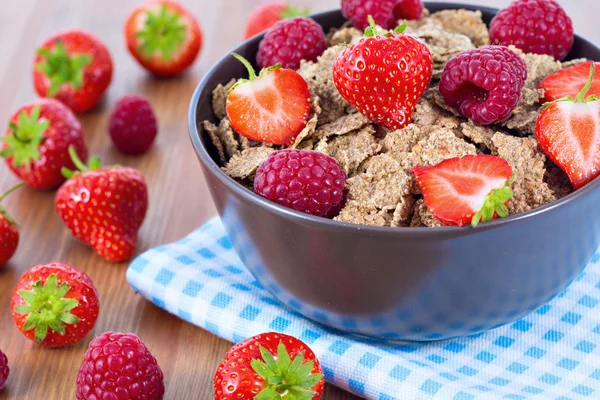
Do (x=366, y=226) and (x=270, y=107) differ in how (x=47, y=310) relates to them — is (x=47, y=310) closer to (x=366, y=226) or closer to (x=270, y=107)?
(x=270, y=107)

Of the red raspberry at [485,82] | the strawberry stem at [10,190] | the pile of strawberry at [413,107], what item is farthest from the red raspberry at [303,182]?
the strawberry stem at [10,190]

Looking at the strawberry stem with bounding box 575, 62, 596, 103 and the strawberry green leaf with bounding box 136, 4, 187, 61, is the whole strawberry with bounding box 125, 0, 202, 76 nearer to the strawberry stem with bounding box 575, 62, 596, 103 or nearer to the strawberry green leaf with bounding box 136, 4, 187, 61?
the strawberry green leaf with bounding box 136, 4, 187, 61

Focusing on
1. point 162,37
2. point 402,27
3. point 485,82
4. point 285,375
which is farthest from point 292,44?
point 162,37

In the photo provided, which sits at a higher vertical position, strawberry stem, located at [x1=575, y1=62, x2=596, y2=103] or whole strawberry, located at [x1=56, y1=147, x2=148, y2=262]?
strawberry stem, located at [x1=575, y1=62, x2=596, y2=103]

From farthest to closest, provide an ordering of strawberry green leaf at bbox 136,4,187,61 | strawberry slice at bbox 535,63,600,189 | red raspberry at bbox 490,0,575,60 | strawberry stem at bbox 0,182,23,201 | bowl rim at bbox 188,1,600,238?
strawberry green leaf at bbox 136,4,187,61 < strawberry stem at bbox 0,182,23,201 < red raspberry at bbox 490,0,575,60 < strawberry slice at bbox 535,63,600,189 < bowl rim at bbox 188,1,600,238

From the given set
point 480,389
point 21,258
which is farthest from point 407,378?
point 21,258

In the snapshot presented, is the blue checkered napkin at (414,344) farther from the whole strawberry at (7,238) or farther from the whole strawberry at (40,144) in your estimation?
the whole strawberry at (40,144)

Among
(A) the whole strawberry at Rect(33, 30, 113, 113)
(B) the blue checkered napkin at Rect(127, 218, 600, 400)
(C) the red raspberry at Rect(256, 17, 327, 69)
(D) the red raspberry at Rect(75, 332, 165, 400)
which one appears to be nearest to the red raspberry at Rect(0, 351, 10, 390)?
(D) the red raspberry at Rect(75, 332, 165, 400)

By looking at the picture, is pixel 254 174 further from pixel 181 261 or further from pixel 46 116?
pixel 46 116
